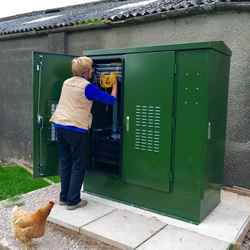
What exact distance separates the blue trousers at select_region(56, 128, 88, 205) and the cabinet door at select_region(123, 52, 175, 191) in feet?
1.67

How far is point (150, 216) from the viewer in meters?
3.37

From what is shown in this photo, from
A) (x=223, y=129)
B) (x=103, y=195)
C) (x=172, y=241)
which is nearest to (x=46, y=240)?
(x=103, y=195)

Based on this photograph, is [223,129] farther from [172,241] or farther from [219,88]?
[172,241]

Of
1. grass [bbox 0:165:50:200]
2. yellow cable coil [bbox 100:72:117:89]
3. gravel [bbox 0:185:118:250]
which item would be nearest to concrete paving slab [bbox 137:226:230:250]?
gravel [bbox 0:185:118:250]

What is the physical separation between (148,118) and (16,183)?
3089mm

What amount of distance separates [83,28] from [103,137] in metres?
2.95

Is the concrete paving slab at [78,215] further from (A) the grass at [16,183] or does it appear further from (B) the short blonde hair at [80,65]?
(B) the short blonde hair at [80,65]

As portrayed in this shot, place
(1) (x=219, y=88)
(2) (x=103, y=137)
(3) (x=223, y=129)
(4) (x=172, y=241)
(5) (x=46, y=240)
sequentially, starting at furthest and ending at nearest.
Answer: (2) (x=103, y=137), (3) (x=223, y=129), (1) (x=219, y=88), (5) (x=46, y=240), (4) (x=172, y=241)

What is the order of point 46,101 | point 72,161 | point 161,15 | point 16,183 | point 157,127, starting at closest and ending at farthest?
point 157,127 < point 72,161 < point 46,101 < point 161,15 < point 16,183

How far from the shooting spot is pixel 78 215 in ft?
11.1

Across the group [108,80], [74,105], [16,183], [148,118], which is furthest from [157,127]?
[16,183]

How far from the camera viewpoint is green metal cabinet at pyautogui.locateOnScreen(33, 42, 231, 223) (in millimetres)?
3084

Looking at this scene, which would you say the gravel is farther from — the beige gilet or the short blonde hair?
the short blonde hair

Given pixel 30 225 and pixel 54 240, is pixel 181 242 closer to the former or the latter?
pixel 54 240
